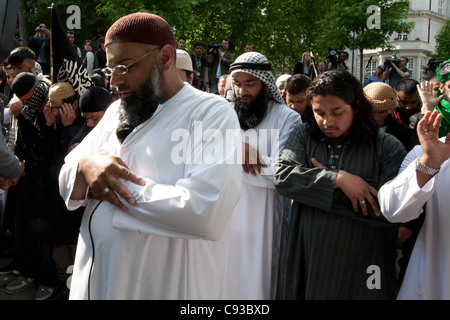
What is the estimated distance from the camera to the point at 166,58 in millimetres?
2184

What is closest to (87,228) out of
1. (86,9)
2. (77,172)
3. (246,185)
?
(77,172)

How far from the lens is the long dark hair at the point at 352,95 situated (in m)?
2.79

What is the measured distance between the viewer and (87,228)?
2105 mm

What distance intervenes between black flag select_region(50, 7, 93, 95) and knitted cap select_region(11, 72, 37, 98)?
0.26 meters

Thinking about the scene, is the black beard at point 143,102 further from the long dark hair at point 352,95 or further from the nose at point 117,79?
the long dark hair at point 352,95

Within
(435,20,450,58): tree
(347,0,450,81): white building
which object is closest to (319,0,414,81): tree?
(435,20,450,58): tree

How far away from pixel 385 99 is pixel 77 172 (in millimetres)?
3109

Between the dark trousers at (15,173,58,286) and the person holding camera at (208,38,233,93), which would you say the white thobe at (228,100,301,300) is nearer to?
the dark trousers at (15,173,58,286)

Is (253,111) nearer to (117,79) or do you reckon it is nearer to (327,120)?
(327,120)

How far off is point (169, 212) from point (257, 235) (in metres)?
1.63

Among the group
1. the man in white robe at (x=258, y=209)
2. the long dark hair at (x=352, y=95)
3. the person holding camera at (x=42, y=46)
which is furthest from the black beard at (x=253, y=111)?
the person holding camera at (x=42, y=46)

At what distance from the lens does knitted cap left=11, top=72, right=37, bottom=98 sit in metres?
4.43

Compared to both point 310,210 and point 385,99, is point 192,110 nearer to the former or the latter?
point 310,210

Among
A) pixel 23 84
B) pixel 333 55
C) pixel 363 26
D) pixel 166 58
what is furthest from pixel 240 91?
pixel 363 26
